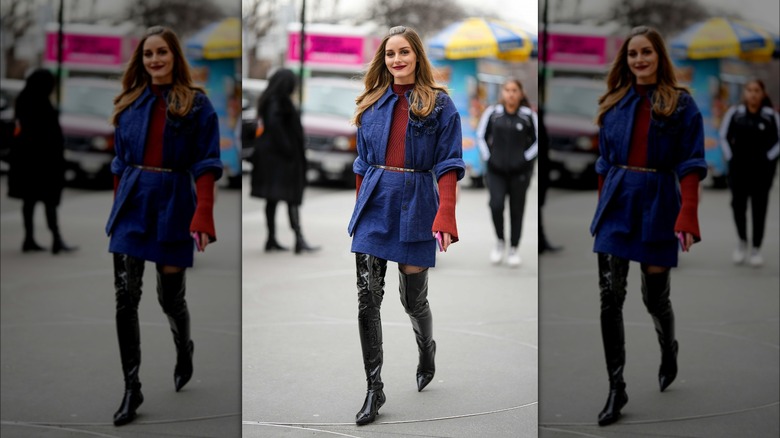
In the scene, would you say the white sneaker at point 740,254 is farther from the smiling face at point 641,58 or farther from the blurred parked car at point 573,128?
the smiling face at point 641,58

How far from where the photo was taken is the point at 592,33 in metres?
4.13

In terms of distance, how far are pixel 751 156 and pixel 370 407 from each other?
188 cm

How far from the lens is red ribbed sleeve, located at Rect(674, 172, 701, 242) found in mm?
4215

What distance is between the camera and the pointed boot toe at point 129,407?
4266mm

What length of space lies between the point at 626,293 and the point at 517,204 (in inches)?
198

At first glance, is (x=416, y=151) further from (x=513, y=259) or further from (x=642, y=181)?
(x=513, y=259)

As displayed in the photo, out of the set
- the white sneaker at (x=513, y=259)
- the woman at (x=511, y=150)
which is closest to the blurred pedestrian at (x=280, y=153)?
the woman at (x=511, y=150)

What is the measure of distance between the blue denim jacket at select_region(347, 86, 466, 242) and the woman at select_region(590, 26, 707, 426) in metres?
0.72

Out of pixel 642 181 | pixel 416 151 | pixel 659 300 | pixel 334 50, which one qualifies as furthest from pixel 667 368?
pixel 334 50

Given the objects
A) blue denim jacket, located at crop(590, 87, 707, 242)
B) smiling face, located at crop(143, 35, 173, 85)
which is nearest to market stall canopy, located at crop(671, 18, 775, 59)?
blue denim jacket, located at crop(590, 87, 707, 242)

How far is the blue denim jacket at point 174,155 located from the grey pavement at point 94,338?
114 millimetres

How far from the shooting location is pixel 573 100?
414 centimetres

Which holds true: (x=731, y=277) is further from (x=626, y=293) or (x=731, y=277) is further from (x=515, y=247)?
(x=515, y=247)

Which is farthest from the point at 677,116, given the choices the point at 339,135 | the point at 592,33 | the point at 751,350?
the point at 339,135
